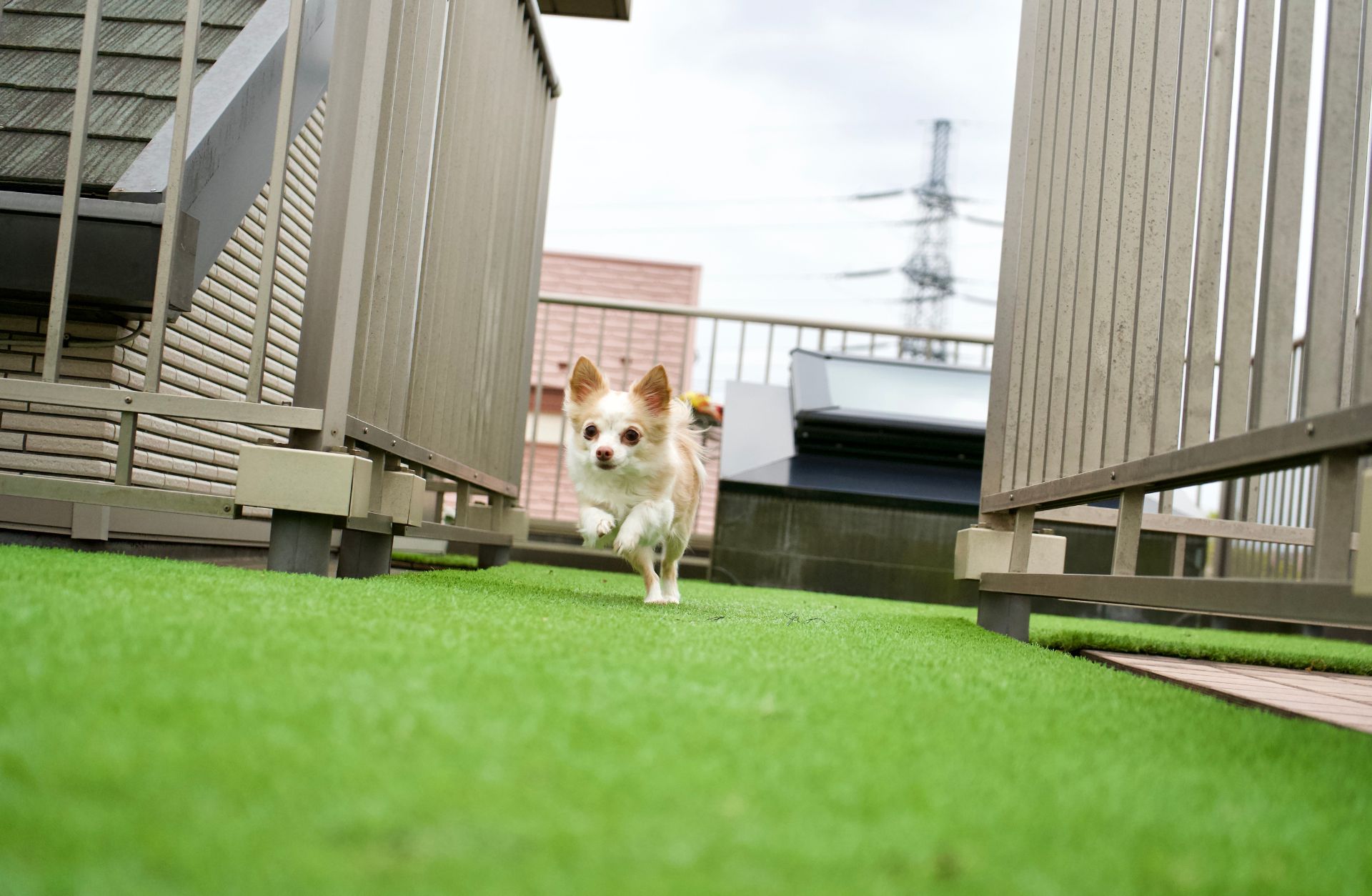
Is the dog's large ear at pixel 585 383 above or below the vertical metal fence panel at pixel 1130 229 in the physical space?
below

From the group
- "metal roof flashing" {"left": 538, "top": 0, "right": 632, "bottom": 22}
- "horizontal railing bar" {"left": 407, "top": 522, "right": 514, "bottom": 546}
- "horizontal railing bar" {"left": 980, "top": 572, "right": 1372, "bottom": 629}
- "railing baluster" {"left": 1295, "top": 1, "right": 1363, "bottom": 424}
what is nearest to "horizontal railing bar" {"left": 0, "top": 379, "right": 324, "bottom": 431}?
"horizontal railing bar" {"left": 407, "top": 522, "right": 514, "bottom": 546}

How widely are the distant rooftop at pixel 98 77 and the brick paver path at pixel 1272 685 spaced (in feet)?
10.4

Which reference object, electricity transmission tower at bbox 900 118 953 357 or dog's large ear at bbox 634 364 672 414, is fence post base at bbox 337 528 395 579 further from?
electricity transmission tower at bbox 900 118 953 357

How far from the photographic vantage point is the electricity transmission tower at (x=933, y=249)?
32438mm

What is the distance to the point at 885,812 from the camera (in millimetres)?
826

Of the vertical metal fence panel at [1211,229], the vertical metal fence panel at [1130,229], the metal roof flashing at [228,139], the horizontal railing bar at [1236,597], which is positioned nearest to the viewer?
the horizontal railing bar at [1236,597]

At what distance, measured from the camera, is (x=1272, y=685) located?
8.24ft

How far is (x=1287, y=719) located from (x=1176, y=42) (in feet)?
5.00

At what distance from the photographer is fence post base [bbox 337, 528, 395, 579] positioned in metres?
2.83

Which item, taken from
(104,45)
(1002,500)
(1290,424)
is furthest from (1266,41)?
(104,45)

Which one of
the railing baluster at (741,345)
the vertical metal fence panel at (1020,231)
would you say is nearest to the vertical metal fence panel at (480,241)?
the vertical metal fence panel at (1020,231)

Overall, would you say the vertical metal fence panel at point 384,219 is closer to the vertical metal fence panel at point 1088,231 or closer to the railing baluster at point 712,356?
the vertical metal fence panel at point 1088,231

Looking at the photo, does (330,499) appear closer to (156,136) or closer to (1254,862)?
(156,136)

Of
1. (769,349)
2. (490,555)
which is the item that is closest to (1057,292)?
(490,555)
